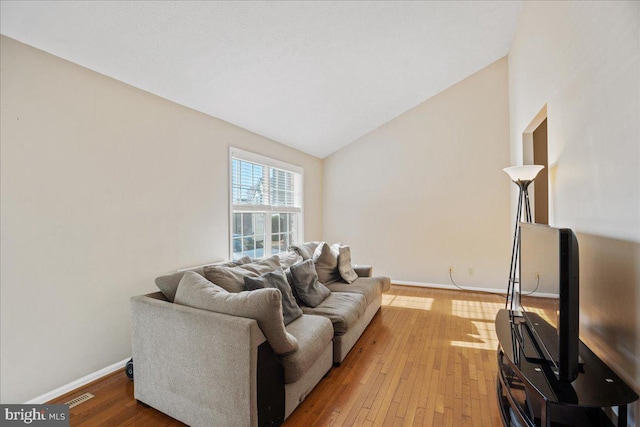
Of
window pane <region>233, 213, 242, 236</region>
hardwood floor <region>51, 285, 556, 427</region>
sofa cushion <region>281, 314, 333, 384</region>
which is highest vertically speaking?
window pane <region>233, 213, 242, 236</region>

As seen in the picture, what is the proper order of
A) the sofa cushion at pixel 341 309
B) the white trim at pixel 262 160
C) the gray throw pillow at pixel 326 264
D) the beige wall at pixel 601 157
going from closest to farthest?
the beige wall at pixel 601 157
the sofa cushion at pixel 341 309
the gray throw pillow at pixel 326 264
the white trim at pixel 262 160

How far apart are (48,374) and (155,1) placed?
2635 millimetres

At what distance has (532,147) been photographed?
3646mm

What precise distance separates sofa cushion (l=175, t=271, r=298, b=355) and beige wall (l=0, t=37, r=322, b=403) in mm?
1013

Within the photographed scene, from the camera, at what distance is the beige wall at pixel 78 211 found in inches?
76.6

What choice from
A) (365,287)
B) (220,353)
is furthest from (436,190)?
(220,353)

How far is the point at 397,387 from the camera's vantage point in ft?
7.38

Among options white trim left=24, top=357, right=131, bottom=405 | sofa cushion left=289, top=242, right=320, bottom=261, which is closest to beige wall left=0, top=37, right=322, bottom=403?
white trim left=24, top=357, right=131, bottom=405

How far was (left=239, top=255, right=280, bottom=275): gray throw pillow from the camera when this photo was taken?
8.87 feet

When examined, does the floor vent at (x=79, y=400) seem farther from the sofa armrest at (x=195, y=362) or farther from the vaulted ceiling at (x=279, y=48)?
the vaulted ceiling at (x=279, y=48)

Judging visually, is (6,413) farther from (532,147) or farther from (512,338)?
(532,147)
